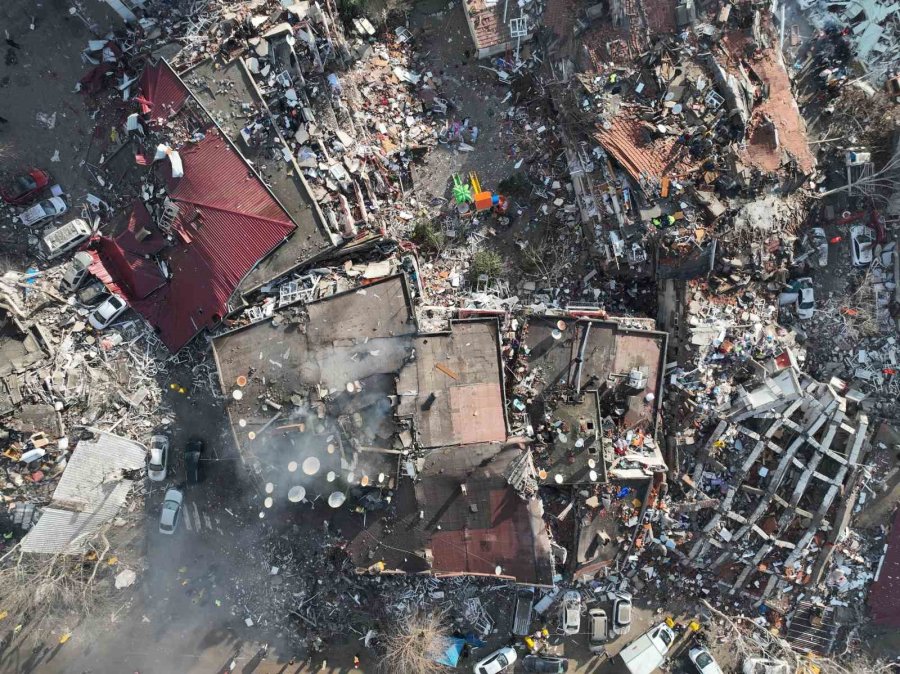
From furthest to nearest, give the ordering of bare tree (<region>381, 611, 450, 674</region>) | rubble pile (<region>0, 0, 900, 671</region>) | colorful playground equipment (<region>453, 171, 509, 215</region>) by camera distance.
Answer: colorful playground equipment (<region>453, 171, 509, 215</region>) < bare tree (<region>381, 611, 450, 674</region>) < rubble pile (<region>0, 0, 900, 671</region>)

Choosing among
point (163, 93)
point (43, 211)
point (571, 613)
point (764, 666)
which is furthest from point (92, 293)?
point (764, 666)

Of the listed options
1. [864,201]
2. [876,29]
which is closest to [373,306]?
[864,201]

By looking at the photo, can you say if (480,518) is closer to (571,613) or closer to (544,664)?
(571,613)

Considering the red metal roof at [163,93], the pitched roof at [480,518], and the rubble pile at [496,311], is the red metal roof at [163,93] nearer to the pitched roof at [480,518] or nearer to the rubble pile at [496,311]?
the rubble pile at [496,311]

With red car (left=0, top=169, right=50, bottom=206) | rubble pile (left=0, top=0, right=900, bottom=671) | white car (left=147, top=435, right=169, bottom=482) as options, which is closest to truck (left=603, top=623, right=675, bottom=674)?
rubble pile (left=0, top=0, right=900, bottom=671)

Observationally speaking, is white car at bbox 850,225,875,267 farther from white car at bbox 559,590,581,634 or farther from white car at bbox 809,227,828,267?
white car at bbox 559,590,581,634

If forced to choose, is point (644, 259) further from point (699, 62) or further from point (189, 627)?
point (189, 627)

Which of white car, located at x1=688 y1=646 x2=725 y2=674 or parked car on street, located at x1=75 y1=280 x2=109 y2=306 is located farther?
white car, located at x1=688 y1=646 x2=725 y2=674
